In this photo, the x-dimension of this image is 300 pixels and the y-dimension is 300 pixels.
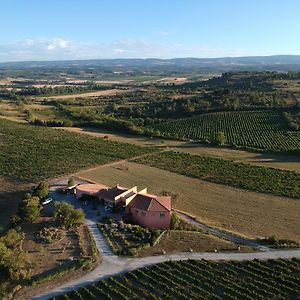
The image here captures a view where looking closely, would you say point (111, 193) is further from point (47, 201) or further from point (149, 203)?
point (47, 201)

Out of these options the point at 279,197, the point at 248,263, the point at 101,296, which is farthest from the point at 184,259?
the point at 279,197

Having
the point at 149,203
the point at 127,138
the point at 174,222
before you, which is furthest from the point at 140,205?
the point at 127,138

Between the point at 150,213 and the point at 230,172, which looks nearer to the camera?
the point at 150,213

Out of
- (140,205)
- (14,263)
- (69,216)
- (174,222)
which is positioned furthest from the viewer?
(140,205)

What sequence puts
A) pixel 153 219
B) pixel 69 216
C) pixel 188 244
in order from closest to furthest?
pixel 188 244, pixel 69 216, pixel 153 219

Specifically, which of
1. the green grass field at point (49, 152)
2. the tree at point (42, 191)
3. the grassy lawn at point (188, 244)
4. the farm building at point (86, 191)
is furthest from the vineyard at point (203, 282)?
the green grass field at point (49, 152)

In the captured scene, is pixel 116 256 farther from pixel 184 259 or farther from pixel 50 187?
pixel 50 187
